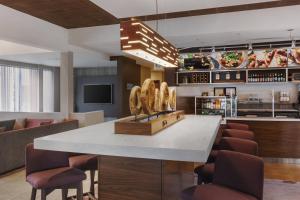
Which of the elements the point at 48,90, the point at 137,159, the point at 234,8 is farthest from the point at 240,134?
the point at 48,90

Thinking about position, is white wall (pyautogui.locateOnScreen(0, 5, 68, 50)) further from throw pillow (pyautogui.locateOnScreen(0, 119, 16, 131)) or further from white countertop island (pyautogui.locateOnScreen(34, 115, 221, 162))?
white countertop island (pyautogui.locateOnScreen(34, 115, 221, 162))

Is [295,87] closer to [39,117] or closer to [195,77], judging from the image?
[195,77]

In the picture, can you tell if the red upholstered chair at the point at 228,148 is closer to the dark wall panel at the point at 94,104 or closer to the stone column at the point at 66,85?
the stone column at the point at 66,85

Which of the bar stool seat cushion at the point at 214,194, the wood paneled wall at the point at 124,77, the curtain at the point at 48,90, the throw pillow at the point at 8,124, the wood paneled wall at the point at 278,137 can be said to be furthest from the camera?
the curtain at the point at 48,90

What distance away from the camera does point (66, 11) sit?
487cm

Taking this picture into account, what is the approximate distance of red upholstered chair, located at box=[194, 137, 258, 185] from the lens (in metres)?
2.50

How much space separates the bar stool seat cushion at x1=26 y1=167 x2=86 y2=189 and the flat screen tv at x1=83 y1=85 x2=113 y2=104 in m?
8.76

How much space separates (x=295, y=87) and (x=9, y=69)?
909 cm

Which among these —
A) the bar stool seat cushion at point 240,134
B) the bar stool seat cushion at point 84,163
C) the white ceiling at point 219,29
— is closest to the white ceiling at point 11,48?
the white ceiling at point 219,29

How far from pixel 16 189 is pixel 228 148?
3.12 metres

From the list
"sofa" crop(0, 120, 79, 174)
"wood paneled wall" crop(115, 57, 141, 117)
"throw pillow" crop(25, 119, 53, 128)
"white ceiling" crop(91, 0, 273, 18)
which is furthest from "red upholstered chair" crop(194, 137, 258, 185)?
"wood paneled wall" crop(115, 57, 141, 117)

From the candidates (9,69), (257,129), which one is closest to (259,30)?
(257,129)

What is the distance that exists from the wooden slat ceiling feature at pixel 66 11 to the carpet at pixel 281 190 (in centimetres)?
411

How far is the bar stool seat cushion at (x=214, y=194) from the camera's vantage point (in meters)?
1.87
